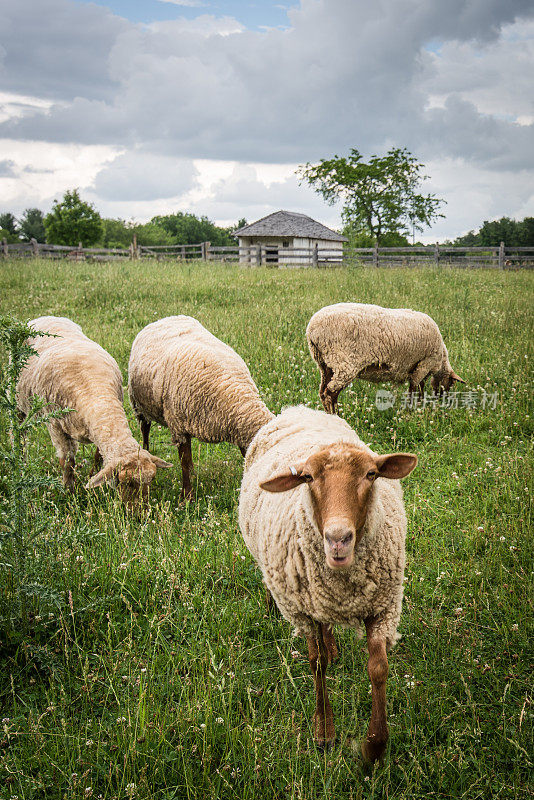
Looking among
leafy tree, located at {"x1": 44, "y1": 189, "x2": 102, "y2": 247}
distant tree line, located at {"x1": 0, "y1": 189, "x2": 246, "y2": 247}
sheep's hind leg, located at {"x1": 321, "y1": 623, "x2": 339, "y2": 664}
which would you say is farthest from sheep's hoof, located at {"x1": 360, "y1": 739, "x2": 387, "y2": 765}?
distant tree line, located at {"x1": 0, "y1": 189, "x2": 246, "y2": 247}

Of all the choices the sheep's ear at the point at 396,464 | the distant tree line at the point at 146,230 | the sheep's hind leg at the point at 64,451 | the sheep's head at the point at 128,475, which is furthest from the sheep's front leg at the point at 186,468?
the distant tree line at the point at 146,230

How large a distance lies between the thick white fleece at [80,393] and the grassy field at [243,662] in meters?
0.53

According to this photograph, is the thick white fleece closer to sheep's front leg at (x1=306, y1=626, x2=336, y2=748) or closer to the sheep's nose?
sheep's front leg at (x1=306, y1=626, x2=336, y2=748)

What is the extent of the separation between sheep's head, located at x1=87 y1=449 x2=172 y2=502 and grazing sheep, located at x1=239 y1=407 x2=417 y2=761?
197 cm

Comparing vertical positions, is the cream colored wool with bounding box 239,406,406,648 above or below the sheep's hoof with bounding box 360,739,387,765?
above

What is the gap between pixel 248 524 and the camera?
11.0ft

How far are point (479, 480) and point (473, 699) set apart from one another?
2.69m

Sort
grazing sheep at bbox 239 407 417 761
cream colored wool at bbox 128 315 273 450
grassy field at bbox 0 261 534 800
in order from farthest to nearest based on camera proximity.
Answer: cream colored wool at bbox 128 315 273 450
grassy field at bbox 0 261 534 800
grazing sheep at bbox 239 407 417 761

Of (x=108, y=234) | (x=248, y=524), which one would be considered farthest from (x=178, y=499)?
(x=108, y=234)

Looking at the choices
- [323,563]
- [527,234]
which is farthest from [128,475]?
[527,234]

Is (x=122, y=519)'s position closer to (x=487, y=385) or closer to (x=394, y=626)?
(x=394, y=626)

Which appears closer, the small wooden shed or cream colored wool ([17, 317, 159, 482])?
cream colored wool ([17, 317, 159, 482])

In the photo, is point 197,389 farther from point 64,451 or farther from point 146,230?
point 146,230

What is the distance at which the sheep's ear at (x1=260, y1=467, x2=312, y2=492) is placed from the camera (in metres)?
2.25
